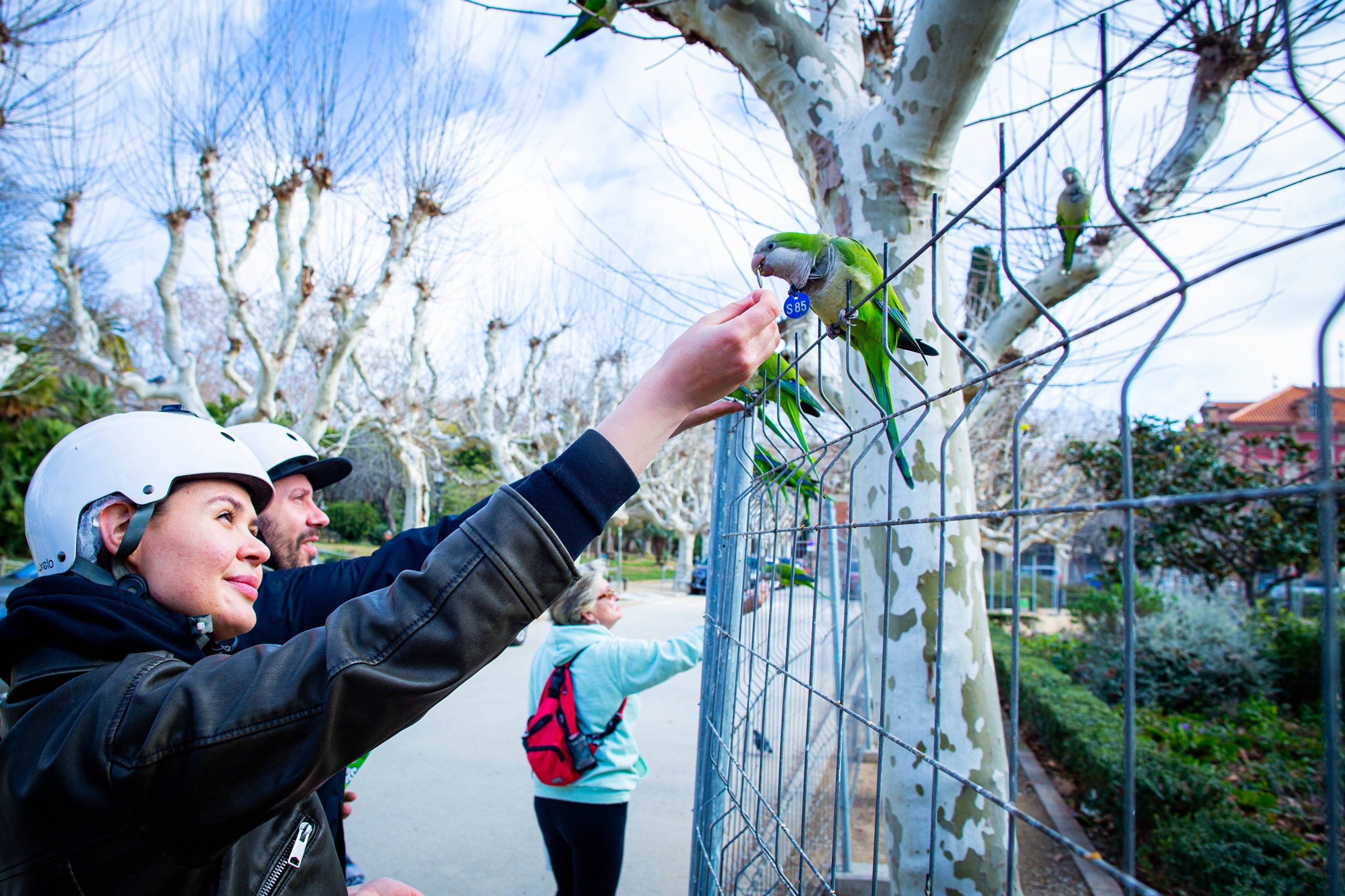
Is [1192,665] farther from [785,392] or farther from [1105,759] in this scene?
[785,392]

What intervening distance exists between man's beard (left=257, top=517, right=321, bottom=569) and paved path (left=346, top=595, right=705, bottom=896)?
245cm

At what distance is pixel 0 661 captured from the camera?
1122 millimetres

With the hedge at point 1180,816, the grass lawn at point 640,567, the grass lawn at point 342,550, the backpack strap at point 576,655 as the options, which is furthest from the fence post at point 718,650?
the grass lawn at point 640,567

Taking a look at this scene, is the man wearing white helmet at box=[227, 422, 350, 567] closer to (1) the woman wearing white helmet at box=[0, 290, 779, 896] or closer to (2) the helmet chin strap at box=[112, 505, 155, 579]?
(2) the helmet chin strap at box=[112, 505, 155, 579]

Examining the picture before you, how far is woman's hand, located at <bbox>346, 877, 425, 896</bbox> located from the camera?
5.29 ft

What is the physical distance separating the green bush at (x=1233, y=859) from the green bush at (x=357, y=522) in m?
31.3

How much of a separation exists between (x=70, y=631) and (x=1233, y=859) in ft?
15.5

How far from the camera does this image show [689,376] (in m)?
1.20

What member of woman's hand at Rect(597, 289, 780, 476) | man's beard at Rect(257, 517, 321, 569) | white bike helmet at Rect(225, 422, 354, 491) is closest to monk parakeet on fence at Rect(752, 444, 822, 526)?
woman's hand at Rect(597, 289, 780, 476)

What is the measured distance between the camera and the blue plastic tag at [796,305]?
1.49 m

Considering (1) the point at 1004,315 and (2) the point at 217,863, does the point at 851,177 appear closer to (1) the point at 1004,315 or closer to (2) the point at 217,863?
(1) the point at 1004,315

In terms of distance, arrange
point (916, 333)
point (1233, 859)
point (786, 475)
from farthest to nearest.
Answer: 1. point (1233, 859)
2. point (916, 333)
3. point (786, 475)

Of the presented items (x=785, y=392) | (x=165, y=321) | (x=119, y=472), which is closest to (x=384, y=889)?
(x=119, y=472)

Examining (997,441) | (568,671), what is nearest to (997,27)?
(568,671)
